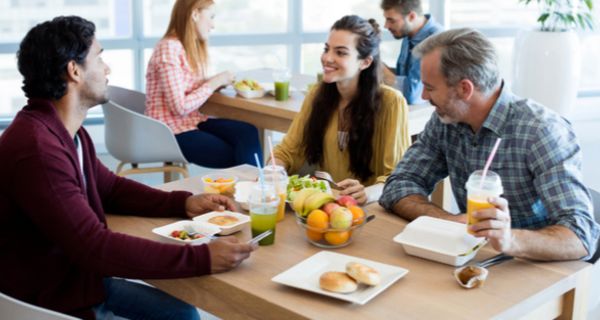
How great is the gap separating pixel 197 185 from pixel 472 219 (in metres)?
0.99

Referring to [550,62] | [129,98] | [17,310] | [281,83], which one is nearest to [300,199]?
[17,310]

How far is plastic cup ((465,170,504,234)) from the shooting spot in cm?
172

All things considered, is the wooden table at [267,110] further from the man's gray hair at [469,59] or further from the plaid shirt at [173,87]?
the man's gray hair at [469,59]

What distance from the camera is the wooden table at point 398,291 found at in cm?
160

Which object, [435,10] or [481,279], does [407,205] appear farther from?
[435,10]

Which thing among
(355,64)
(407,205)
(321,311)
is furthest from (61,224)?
(355,64)

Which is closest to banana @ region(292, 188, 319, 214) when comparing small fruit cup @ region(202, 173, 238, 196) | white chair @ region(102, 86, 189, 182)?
small fruit cup @ region(202, 173, 238, 196)

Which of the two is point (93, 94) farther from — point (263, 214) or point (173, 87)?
point (173, 87)

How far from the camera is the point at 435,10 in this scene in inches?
250

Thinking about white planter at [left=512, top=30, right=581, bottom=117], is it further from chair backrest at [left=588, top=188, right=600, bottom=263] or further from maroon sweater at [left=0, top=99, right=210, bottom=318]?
maroon sweater at [left=0, top=99, right=210, bottom=318]

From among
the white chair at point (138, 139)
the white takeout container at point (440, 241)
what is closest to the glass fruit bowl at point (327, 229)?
the white takeout container at point (440, 241)

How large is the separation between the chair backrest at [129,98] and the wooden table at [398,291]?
228cm

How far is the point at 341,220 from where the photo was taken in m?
1.90

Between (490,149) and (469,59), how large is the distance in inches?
9.8
